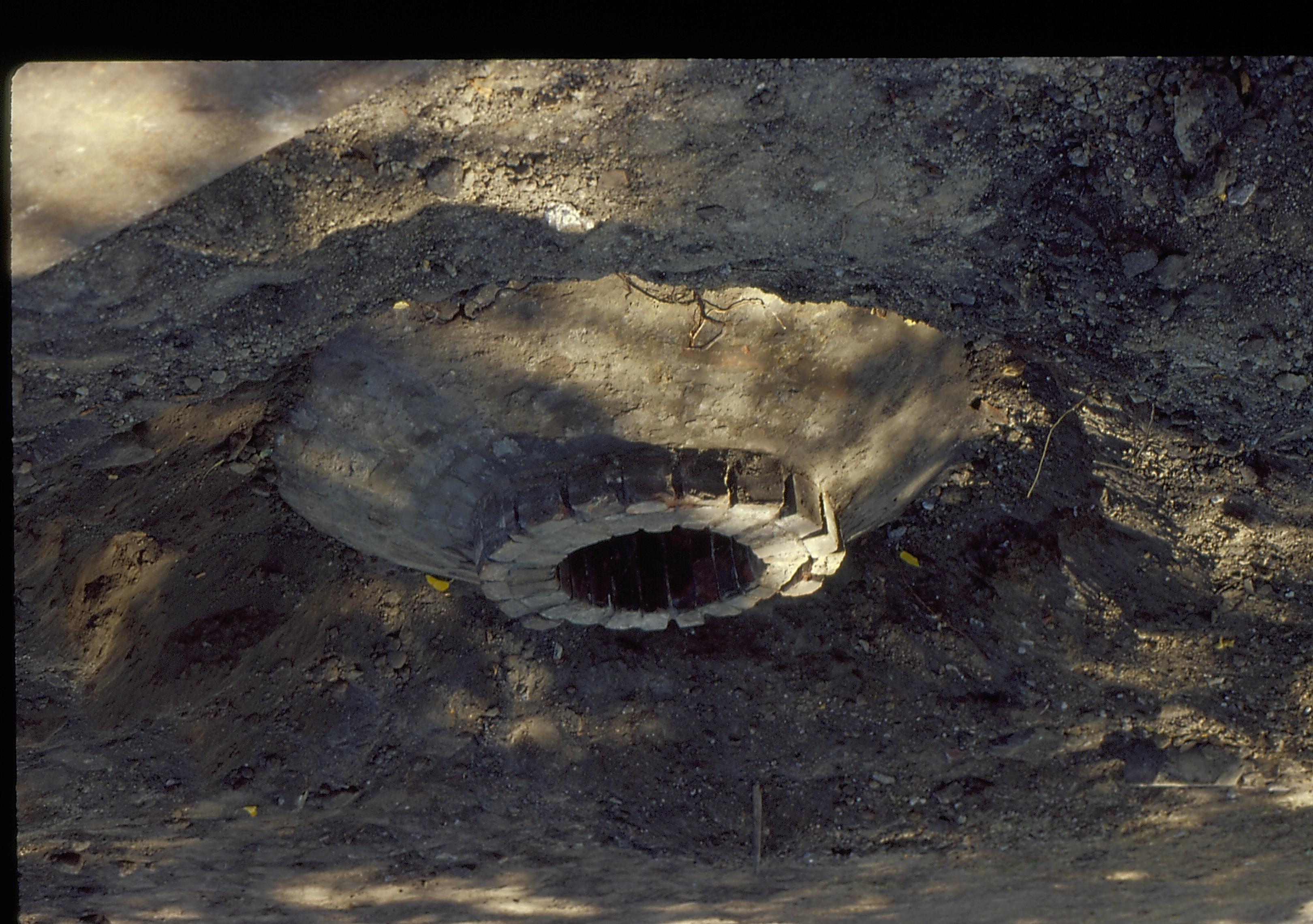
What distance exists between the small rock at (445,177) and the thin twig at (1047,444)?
9.09ft

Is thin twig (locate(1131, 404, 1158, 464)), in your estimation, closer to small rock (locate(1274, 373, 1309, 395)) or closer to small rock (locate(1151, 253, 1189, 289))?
small rock (locate(1274, 373, 1309, 395))

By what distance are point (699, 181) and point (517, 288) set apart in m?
0.86

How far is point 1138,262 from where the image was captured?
3.20 meters

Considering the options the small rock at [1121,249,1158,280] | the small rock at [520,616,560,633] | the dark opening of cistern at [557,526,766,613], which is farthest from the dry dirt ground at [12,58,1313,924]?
the dark opening of cistern at [557,526,766,613]

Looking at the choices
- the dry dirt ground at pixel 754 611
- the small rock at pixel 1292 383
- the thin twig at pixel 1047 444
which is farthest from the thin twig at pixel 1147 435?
the small rock at pixel 1292 383

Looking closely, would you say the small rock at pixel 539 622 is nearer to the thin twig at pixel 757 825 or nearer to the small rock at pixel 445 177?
the thin twig at pixel 757 825

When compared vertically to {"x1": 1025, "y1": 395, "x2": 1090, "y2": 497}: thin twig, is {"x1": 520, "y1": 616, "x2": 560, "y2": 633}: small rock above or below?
below

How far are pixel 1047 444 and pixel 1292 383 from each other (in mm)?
1028

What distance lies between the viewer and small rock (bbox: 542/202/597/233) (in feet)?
9.95

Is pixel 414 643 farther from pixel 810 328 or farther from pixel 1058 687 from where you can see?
pixel 1058 687

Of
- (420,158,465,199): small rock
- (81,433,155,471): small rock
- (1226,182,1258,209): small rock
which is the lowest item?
(81,433,155,471): small rock

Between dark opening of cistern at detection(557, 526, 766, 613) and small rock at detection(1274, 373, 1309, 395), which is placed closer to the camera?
small rock at detection(1274, 373, 1309, 395)

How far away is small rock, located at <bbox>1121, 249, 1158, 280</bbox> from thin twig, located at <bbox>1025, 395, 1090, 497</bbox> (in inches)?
34.9

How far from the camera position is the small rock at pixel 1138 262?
10.4 feet
